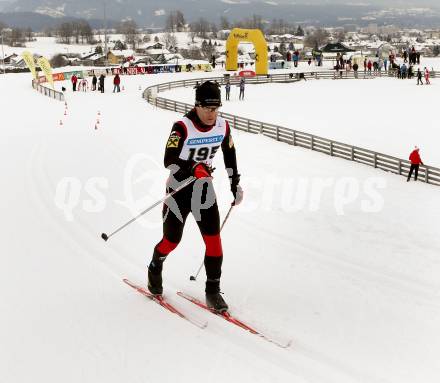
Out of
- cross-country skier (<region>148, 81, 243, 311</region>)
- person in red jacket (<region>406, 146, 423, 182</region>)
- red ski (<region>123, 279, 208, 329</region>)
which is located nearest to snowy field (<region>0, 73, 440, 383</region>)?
red ski (<region>123, 279, 208, 329</region>)

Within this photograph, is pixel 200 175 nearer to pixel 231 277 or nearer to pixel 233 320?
pixel 233 320

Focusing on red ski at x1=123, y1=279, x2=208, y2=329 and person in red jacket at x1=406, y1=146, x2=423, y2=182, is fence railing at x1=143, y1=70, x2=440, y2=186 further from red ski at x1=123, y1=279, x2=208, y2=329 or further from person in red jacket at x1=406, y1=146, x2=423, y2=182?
red ski at x1=123, y1=279, x2=208, y2=329

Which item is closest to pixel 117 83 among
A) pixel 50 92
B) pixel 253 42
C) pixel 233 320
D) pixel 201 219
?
pixel 50 92

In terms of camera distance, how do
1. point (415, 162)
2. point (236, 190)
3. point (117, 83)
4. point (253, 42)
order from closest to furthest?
point (236, 190) < point (415, 162) < point (117, 83) < point (253, 42)

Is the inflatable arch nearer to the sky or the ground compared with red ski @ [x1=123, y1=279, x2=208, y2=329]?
nearer to the sky

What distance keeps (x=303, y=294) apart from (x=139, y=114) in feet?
71.6

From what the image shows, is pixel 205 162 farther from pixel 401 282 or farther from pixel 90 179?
pixel 90 179

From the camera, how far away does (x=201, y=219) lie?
5.81m

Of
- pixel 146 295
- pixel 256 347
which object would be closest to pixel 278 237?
pixel 146 295

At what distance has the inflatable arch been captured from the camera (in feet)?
154

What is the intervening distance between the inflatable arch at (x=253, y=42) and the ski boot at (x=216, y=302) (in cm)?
4295

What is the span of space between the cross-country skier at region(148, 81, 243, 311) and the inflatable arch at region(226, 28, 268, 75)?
4265 cm

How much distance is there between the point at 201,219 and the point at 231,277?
1.74m

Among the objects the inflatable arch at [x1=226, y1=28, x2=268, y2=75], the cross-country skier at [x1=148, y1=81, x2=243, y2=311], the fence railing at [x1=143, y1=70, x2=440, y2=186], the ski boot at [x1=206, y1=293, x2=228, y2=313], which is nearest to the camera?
the cross-country skier at [x1=148, y1=81, x2=243, y2=311]
